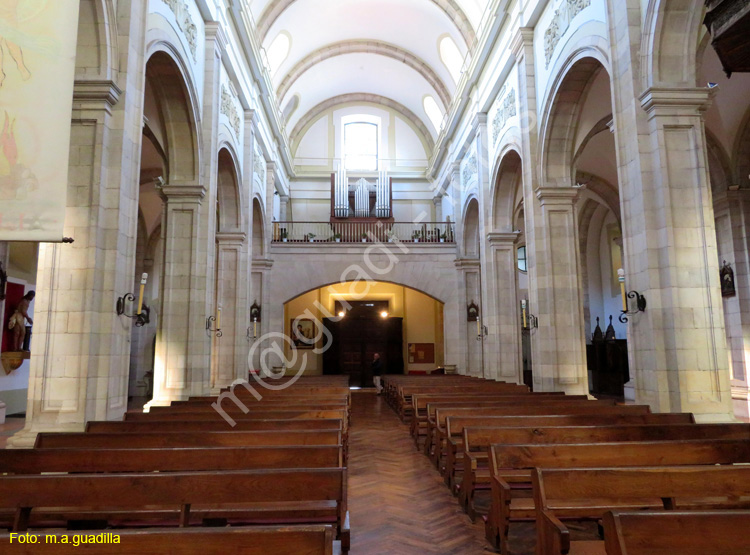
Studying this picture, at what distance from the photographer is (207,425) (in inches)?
216

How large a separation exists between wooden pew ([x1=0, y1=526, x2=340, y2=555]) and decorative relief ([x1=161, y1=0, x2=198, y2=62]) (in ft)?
27.5

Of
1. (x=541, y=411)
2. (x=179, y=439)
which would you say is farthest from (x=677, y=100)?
(x=179, y=439)

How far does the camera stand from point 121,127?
6.40 m

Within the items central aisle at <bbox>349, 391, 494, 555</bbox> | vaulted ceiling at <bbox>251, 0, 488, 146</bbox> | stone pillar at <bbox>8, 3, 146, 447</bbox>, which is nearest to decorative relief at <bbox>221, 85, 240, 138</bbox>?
vaulted ceiling at <bbox>251, 0, 488, 146</bbox>

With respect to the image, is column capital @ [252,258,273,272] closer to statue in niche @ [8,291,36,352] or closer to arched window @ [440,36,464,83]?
statue in niche @ [8,291,36,352]

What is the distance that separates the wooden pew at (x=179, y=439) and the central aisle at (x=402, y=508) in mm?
813

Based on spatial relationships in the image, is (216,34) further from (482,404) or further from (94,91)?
(482,404)

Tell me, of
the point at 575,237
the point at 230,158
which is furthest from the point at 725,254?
the point at 230,158

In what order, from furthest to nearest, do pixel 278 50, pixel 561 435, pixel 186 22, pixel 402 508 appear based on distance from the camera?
pixel 278 50 < pixel 186 22 < pixel 402 508 < pixel 561 435

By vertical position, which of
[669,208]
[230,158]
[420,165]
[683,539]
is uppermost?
[420,165]

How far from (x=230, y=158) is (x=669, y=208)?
940 centimetres

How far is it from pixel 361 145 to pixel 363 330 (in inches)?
327

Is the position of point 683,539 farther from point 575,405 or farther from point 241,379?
point 241,379

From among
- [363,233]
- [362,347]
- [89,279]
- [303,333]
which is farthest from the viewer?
[303,333]
